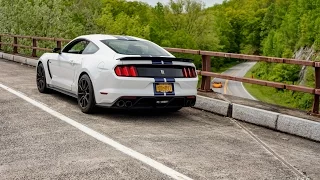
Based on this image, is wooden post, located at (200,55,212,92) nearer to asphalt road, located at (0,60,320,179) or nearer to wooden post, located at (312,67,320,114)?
asphalt road, located at (0,60,320,179)

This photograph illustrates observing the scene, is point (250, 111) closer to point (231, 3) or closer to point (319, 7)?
point (319, 7)

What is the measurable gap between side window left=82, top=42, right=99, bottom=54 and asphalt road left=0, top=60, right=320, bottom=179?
3.41ft

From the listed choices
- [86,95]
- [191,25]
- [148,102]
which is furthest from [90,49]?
[191,25]

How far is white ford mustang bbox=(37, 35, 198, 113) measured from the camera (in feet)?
20.9

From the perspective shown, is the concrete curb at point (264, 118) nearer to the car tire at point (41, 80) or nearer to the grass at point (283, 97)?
the car tire at point (41, 80)

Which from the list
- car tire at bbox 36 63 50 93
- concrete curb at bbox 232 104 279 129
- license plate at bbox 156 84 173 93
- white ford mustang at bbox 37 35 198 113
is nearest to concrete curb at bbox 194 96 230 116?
concrete curb at bbox 232 104 279 129

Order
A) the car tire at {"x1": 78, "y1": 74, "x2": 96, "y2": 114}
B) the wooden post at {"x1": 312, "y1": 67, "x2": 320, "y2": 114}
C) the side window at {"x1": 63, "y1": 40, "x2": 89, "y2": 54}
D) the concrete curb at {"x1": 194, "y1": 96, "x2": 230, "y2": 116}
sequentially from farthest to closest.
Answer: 1. the side window at {"x1": 63, "y1": 40, "x2": 89, "y2": 54}
2. the concrete curb at {"x1": 194, "y1": 96, "x2": 230, "y2": 116}
3. the car tire at {"x1": 78, "y1": 74, "x2": 96, "y2": 114}
4. the wooden post at {"x1": 312, "y1": 67, "x2": 320, "y2": 114}

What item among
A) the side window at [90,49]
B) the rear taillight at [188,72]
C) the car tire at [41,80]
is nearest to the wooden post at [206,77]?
the rear taillight at [188,72]

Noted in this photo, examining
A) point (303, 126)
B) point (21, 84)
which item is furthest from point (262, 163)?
point (21, 84)

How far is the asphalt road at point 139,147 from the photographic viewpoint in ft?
13.5

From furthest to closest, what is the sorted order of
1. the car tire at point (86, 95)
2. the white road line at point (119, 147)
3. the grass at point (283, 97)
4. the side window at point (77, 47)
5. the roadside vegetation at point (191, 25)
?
the grass at point (283, 97)
the roadside vegetation at point (191, 25)
the side window at point (77, 47)
the car tire at point (86, 95)
the white road line at point (119, 147)

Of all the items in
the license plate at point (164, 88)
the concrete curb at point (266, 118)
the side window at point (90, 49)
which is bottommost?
the concrete curb at point (266, 118)

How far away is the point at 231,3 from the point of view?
6841 inches

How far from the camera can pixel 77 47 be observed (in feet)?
25.6
